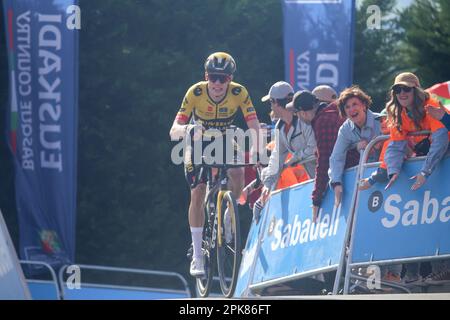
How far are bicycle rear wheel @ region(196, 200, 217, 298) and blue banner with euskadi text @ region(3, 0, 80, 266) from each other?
15.5ft

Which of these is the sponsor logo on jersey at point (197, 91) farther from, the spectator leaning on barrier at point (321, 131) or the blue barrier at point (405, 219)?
the blue barrier at point (405, 219)

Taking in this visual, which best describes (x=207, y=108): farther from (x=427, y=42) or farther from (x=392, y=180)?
(x=427, y=42)

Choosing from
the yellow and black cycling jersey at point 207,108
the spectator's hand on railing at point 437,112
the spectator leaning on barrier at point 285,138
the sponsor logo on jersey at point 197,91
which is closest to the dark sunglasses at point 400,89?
the spectator's hand on railing at point 437,112

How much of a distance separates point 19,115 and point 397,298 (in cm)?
828

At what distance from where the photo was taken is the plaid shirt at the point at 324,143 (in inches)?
309

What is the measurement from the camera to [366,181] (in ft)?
24.3

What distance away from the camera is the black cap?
26.9 feet

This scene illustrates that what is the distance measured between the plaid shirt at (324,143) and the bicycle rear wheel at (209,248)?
1361 mm

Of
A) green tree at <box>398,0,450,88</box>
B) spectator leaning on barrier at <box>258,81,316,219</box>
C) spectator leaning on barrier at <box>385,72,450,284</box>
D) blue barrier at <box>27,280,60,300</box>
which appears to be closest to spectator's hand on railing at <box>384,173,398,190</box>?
spectator leaning on barrier at <box>385,72,450,284</box>

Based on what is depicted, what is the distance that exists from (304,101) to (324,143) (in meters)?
0.43

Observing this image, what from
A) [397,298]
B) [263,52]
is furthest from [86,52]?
[397,298]

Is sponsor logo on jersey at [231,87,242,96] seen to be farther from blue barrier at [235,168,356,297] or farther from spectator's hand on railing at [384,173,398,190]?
spectator's hand on railing at [384,173,398,190]

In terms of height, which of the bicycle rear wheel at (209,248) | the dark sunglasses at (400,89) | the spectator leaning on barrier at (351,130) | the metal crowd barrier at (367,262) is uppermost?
the dark sunglasses at (400,89)

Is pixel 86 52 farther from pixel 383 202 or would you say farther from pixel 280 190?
pixel 383 202
